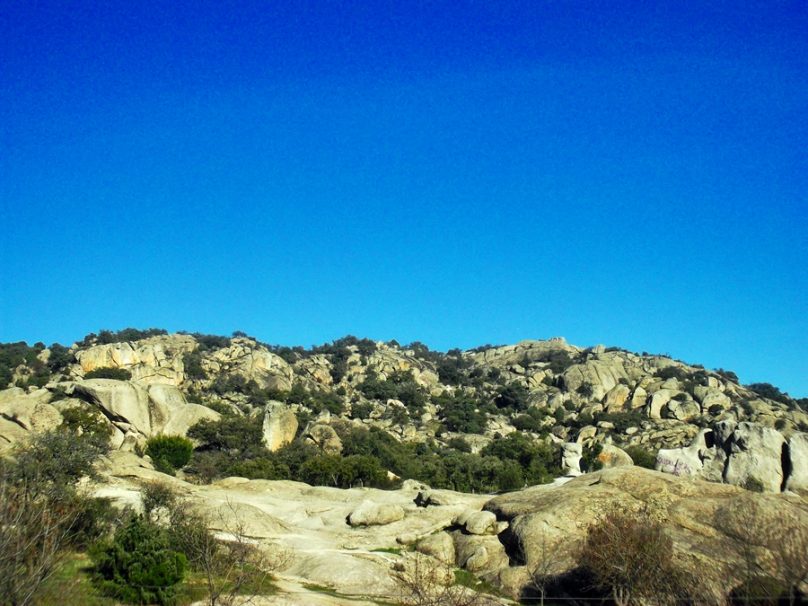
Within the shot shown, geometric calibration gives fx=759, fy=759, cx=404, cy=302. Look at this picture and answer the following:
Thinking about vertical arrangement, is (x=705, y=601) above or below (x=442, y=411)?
below

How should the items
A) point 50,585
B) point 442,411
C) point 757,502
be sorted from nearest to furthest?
1. point 50,585
2. point 757,502
3. point 442,411

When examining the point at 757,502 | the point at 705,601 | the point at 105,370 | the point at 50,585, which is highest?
the point at 105,370

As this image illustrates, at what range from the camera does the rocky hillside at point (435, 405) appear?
51.8 metres

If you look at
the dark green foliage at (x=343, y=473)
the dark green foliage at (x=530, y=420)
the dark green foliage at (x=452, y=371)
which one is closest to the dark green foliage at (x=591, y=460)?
the dark green foliage at (x=343, y=473)

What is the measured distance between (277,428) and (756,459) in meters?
40.2

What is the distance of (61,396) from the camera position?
61.6 m

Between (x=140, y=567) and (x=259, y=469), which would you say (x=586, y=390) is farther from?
(x=140, y=567)

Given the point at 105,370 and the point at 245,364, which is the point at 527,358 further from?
the point at 105,370

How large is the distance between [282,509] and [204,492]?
4377 mm

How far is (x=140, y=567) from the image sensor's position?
69.1 feet

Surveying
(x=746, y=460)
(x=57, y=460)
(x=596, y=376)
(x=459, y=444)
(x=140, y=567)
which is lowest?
(x=140, y=567)

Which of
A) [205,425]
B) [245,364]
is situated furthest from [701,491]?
[245,364]

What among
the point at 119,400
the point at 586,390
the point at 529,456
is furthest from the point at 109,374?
the point at 586,390

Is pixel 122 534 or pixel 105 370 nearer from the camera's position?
pixel 122 534
